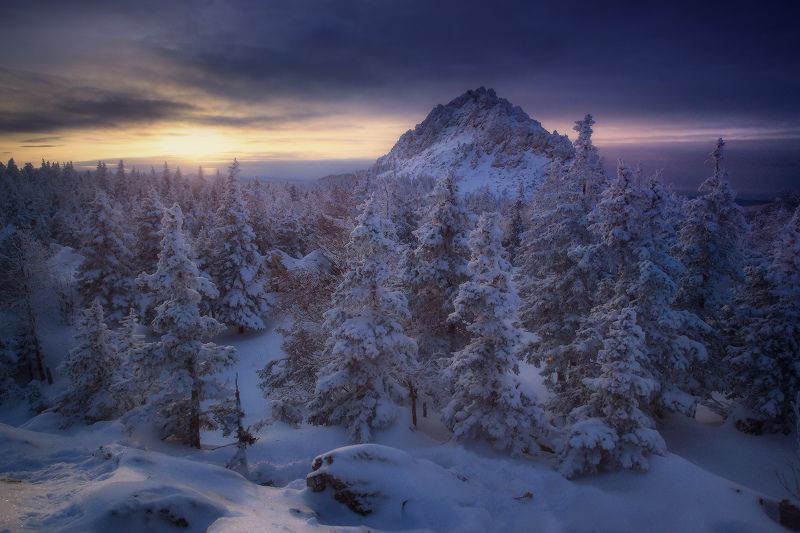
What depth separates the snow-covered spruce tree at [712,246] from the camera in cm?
1997

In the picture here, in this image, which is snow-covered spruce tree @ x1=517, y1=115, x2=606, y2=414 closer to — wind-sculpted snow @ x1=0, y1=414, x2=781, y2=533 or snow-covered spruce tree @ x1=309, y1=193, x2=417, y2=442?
wind-sculpted snow @ x1=0, y1=414, x2=781, y2=533

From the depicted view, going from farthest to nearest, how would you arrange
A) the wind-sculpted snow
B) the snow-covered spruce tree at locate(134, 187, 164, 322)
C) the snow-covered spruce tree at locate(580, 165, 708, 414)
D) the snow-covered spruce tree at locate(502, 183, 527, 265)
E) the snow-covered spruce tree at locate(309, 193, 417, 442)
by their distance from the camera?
the snow-covered spruce tree at locate(502, 183, 527, 265)
the snow-covered spruce tree at locate(134, 187, 164, 322)
the snow-covered spruce tree at locate(580, 165, 708, 414)
the snow-covered spruce tree at locate(309, 193, 417, 442)
the wind-sculpted snow

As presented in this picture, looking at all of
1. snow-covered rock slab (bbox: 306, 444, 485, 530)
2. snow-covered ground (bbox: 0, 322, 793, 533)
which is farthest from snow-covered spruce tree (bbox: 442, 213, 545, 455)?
snow-covered rock slab (bbox: 306, 444, 485, 530)

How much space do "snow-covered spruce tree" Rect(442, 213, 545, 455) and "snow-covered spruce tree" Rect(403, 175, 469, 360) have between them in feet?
11.3

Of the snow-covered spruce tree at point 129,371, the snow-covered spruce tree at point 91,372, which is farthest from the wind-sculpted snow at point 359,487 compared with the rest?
the snow-covered spruce tree at point 91,372

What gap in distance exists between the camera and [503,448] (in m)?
15.2

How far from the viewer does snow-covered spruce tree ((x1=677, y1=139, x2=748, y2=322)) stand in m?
20.0

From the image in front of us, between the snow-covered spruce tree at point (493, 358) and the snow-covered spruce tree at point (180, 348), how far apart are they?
9445 millimetres

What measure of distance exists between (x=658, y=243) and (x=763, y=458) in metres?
11.0

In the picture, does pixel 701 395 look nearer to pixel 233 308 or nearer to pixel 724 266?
pixel 724 266

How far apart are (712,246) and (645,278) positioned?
21.6 ft

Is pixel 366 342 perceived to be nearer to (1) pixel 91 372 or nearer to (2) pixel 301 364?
(2) pixel 301 364

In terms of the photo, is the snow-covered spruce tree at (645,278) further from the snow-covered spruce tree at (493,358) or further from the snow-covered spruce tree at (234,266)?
the snow-covered spruce tree at (234,266)

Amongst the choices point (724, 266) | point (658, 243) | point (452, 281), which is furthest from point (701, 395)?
point (452, 281)
